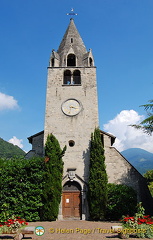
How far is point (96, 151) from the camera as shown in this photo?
1661cm

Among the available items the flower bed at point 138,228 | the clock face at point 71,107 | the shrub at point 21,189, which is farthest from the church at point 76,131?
the flower bed at point 138,228

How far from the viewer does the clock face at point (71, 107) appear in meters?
18.9

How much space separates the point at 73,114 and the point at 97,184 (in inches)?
267

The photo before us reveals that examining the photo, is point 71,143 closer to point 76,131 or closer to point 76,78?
point 76,131

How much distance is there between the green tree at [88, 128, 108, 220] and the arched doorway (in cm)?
124

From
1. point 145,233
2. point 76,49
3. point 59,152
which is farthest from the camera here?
point 76,49

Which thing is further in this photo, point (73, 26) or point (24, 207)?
point (73, 26)

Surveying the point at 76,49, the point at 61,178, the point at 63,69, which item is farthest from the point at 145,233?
the point at 76,49

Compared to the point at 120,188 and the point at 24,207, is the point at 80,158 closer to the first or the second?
the point at 120,188

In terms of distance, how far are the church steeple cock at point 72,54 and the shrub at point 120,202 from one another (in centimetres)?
1296

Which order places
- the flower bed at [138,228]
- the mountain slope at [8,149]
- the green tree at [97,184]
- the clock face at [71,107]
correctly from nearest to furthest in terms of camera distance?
1. the flower bed at [138,228]
2. the green tree at [97,184]
3. the clock face at [71,107]
4. the mountain slope at [8,149]

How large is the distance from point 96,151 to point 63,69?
957 centimetres

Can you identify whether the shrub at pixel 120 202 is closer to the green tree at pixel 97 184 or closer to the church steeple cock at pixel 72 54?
the green tree at pixel 97 184

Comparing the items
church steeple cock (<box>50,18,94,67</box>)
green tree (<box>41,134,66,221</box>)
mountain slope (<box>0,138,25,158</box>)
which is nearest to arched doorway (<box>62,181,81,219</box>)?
green tree (<box>41,134,66,221</box>)
